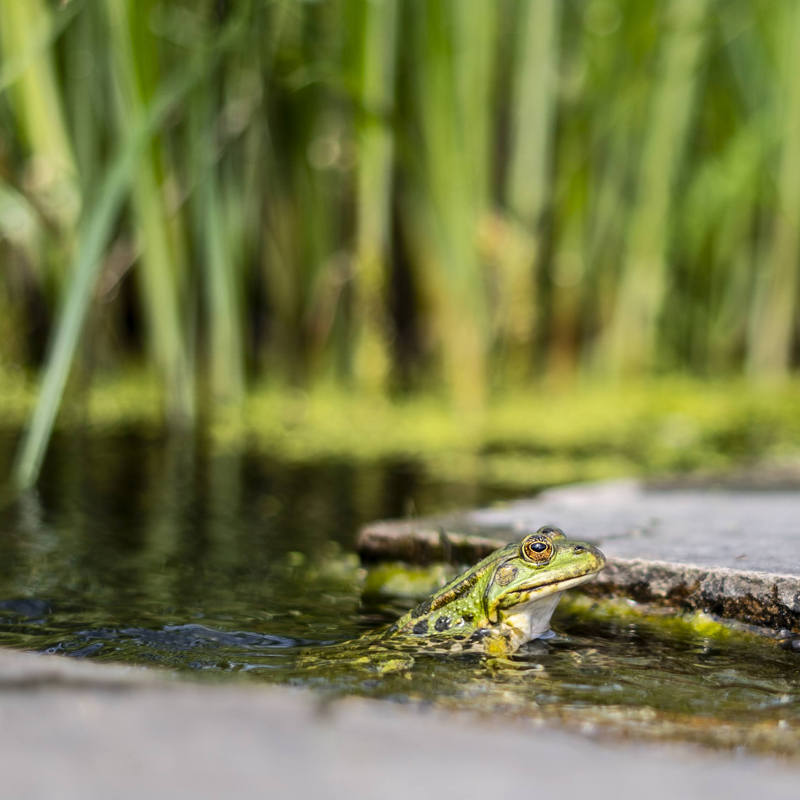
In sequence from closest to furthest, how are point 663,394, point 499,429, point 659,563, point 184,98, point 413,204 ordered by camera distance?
point 659,563 → point 184,98 → point 499,429 → point 413,204 → point 663,394

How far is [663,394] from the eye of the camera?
15.0ft

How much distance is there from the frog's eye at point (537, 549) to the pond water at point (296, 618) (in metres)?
0.12

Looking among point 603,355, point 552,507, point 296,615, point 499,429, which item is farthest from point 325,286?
point 296,615

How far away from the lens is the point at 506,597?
60.1 inches

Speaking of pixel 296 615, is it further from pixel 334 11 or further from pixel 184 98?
pixel 334 11

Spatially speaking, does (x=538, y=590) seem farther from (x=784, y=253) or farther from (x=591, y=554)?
(x=784, y=253)

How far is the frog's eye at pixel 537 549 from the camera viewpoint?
1534 mm

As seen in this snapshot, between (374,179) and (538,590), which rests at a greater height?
(374,179)

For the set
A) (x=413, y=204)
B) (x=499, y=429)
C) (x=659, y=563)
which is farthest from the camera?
(x=413, y=204)

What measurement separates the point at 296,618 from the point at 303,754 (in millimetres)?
757

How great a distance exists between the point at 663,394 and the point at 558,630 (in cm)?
312

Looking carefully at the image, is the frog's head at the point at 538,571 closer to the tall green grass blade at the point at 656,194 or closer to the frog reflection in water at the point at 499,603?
the frog reflection in water at the point at 499,603

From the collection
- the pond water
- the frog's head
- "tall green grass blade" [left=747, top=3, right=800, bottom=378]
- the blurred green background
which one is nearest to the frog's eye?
the frog's head

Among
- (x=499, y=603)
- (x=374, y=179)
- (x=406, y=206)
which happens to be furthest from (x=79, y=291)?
(x=406, y=206)
